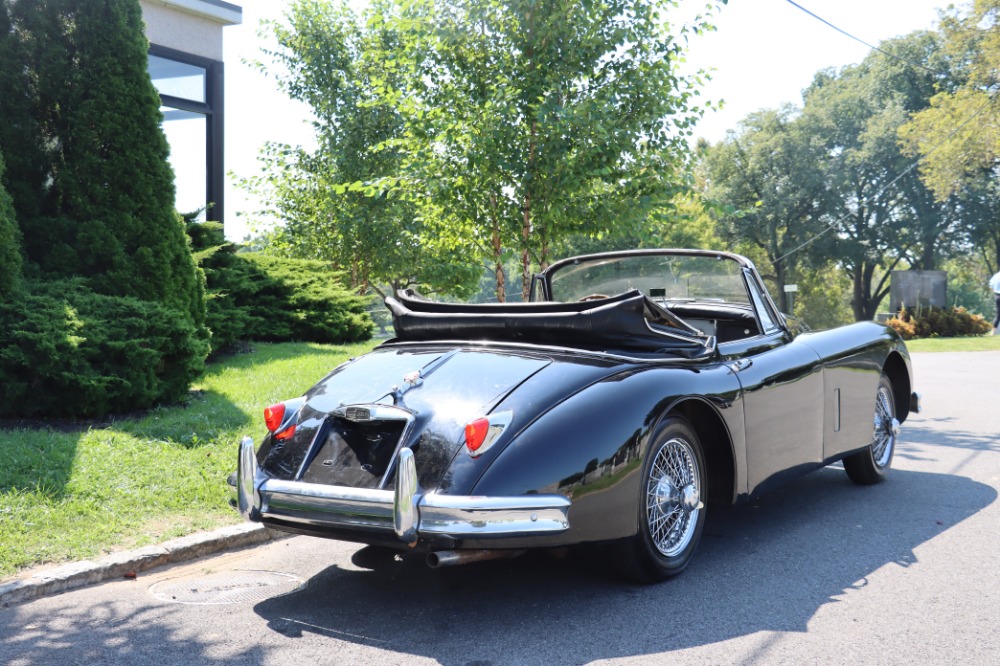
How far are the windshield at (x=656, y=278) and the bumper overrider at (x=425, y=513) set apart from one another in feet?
8.46

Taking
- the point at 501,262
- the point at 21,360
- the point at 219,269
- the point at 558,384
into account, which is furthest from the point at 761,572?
the point at 219,269

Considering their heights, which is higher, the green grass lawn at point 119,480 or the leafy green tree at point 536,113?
the leafy green tree at point 536,113

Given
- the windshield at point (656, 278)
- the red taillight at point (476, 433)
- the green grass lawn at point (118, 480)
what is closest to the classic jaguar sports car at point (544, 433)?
the red taillight at point (476, 433)

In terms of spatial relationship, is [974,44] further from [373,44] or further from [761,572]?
[761,572]

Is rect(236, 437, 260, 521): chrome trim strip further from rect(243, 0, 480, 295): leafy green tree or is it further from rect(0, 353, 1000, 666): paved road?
rect(243, 0, 480, 295): leafy green tree

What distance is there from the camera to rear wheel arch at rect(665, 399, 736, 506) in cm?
470

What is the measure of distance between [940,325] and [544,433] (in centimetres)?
3136

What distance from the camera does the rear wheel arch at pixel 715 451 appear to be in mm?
4695

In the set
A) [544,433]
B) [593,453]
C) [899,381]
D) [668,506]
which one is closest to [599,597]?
[668,506]

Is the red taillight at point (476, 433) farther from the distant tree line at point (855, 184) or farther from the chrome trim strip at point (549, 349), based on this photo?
the distant tree line at point (855, 184)

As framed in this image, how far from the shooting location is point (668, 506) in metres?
4.41

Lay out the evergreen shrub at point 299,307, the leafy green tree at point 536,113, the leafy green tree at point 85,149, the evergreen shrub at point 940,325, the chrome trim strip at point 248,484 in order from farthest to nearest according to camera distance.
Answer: the evergreen shrub at point 940,325
the evergreen shrub at point 299,307
the leafy green tree at point 536,113
the leafy green tree at point 85,149
the chrome trim strip at point 248,484

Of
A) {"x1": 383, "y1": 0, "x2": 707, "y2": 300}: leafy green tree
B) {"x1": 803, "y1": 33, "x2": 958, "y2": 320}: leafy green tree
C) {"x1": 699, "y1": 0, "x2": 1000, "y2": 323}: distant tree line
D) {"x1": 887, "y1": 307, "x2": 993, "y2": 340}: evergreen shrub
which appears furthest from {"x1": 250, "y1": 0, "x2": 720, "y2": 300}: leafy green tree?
{"x1": 803, "y1": 33, "x2": 958, "y2": 320}: leafy green tree

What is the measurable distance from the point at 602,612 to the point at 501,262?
23.6 feet
